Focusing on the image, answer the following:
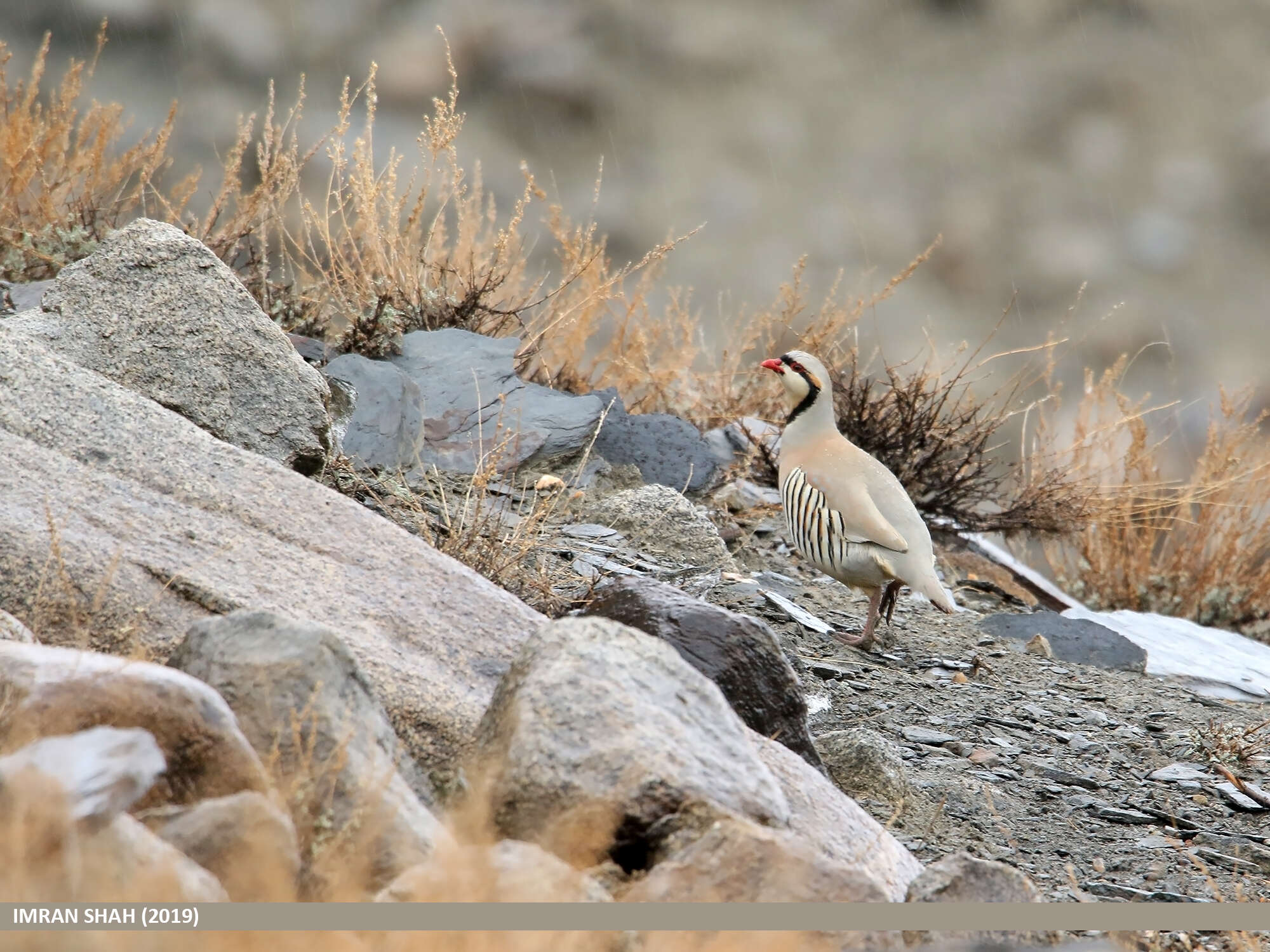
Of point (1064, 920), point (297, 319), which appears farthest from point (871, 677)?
point (297, 319)

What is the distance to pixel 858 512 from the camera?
436cm

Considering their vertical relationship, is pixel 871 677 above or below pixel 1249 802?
below

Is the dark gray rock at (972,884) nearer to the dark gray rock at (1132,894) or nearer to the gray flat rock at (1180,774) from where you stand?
the dark gray rock at (1132,894)

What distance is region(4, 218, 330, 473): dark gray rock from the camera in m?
3.63

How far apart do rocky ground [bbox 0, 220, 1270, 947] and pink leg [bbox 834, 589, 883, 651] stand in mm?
103

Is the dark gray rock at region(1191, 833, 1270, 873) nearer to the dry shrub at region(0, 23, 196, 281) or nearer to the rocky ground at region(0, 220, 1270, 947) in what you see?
the rocky ground at region(0, 220, 1270, 947)

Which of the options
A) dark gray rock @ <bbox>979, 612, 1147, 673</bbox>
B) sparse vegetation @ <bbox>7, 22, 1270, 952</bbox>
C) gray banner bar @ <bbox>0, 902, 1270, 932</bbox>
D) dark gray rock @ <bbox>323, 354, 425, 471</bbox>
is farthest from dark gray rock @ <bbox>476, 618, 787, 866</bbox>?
dark gray rock @ <bbox>979, 612, 1147, 673</bbox>

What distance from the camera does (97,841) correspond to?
159cm

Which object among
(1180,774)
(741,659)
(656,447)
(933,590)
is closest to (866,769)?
(741,659)

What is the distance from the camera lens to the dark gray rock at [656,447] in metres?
5.27

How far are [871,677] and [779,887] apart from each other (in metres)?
2.34

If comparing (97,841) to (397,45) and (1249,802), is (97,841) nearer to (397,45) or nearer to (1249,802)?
(1249,802)

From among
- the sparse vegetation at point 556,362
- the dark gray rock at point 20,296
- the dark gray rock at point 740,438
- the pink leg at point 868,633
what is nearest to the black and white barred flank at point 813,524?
the pink leg at point 868,633

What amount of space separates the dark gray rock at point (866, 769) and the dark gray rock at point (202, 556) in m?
0.89
